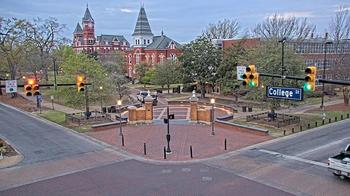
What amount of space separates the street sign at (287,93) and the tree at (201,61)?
29.6 metres

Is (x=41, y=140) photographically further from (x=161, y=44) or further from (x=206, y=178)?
(x=161, y=44)

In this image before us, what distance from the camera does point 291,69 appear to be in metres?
30.6

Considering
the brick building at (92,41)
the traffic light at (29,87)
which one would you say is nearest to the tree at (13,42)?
the traffic light at (29,87)

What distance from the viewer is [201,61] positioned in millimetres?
50938

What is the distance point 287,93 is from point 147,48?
75.6m

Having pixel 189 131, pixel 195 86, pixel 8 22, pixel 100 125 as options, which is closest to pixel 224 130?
pixel 189 131

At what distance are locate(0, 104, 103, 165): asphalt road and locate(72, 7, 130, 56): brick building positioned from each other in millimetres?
98046

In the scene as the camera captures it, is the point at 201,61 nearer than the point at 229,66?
No

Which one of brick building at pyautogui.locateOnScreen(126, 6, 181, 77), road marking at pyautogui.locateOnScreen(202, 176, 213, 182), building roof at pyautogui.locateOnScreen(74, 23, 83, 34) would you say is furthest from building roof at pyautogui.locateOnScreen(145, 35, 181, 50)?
road marking at pyautogui.locateOnScreen(202, 176, 213, 182)

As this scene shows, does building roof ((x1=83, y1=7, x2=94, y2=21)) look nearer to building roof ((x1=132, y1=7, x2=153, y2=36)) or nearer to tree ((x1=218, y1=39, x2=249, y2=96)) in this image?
building roof ((x1=132, y1=7, x2=153, y2=36))

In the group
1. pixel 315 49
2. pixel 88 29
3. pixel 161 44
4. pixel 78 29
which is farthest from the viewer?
pixel 78 29

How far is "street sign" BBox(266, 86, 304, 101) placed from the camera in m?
20.2

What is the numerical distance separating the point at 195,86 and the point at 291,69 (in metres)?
31.7

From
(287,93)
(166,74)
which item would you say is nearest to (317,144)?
(287,93)
